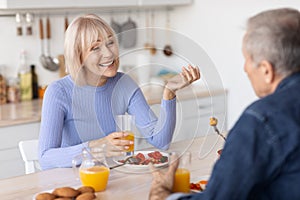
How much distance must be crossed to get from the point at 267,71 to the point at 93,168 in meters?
0.74

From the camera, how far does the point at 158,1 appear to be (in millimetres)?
3725

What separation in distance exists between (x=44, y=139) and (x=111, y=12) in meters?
1.84

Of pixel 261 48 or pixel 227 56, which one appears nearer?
pixel 261 48

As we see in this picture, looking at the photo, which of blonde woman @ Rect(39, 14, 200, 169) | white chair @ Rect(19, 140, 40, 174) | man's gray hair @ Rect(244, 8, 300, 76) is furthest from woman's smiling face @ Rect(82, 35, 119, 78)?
man's gray hair @ Rect(244, 8, 300, 76)

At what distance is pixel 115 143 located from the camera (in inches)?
76.7

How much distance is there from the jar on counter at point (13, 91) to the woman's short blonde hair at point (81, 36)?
129 centimetres

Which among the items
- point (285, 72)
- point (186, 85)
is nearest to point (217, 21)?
point (186, 85)

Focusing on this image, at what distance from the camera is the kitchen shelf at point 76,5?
3148mm

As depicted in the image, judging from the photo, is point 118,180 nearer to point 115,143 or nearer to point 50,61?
point 115,143

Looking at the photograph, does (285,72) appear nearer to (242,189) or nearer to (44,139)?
(242,189)

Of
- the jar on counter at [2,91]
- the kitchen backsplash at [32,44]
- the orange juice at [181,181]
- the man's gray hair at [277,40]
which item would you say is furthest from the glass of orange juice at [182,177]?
the jar on counter at [2,91]

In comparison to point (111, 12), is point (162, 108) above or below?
below

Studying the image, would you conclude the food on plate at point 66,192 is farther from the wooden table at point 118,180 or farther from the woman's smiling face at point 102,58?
the woman's smiling face at point 102,58

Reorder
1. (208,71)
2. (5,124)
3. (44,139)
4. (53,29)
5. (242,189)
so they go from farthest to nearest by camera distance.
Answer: (53,29) → (5,124) → (44,139) → (208,71) → (242,189)
